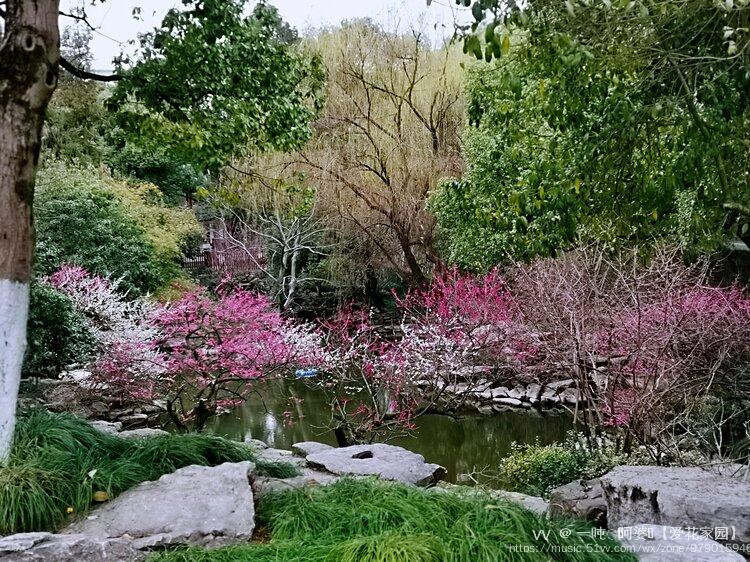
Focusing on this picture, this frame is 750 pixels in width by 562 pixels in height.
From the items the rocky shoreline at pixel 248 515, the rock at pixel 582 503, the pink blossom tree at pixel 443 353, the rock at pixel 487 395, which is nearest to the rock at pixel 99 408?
the pink blossom tree at pixel 443 353

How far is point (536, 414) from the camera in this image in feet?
31.9

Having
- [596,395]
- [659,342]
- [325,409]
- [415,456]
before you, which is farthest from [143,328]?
[659,342]

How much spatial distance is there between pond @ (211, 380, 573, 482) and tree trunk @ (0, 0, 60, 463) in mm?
4567

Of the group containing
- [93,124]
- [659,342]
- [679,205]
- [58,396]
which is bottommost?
[58,396]

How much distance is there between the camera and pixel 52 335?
790 cm

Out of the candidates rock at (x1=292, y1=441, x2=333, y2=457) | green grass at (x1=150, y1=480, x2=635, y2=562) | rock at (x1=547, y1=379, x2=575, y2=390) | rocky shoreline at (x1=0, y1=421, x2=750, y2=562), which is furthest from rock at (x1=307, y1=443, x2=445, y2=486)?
rock at (x1=547, y1=379, x2=575, y2=390)

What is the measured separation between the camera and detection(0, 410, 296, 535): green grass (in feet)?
10.6

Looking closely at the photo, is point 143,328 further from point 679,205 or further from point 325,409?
point 679,205

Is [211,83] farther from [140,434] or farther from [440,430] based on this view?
[440,430]

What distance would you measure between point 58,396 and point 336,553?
6464mm

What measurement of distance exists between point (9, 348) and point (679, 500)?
3.85 meters

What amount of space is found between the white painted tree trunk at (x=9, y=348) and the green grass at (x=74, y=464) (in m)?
0.16

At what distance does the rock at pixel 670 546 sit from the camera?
2523mm

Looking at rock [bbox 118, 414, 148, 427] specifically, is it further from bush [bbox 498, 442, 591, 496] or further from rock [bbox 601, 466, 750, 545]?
rock [bbox 601, 466, 750, 545]
